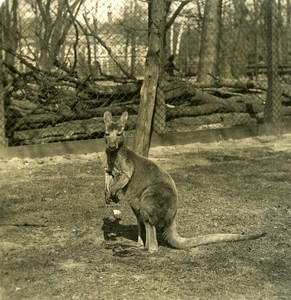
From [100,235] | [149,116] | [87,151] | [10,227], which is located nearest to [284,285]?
[100,235]

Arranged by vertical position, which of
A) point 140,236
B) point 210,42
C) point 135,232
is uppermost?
point 210,42

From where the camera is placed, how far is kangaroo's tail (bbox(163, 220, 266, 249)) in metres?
4.19

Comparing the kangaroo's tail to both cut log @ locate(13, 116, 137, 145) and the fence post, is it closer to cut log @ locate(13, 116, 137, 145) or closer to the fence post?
cut log @ locate(13, 116, 137, 145)

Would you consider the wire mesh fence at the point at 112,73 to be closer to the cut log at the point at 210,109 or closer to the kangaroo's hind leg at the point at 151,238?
the cut log at the point at 210,109

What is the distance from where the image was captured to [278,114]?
9094 mm

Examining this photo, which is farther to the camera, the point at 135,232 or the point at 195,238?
the point at 135,232

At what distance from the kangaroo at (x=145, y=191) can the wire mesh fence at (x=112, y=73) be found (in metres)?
3.41

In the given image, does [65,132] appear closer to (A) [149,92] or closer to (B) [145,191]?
(A) [149,92]

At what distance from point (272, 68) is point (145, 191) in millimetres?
5383

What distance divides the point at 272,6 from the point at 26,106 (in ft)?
12.7

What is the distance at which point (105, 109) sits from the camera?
8148mm

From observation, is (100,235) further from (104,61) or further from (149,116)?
(104,61)

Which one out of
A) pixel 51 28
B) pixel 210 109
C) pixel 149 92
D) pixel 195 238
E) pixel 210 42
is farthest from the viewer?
pixel 210 42

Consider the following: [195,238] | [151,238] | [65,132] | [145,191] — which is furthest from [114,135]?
[65,132]
